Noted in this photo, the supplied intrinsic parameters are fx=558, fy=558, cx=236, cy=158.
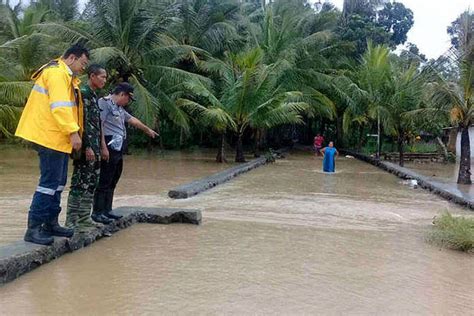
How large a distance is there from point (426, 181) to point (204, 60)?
42.8 ft

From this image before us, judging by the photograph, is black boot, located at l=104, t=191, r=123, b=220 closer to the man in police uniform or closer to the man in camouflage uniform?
the man in police uniform

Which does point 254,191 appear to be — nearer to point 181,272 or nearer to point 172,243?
point 172,243

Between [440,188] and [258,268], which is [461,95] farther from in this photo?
[258,268]

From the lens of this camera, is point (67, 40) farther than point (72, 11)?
No

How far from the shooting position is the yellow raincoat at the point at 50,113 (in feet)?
14.9

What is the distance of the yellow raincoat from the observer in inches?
179

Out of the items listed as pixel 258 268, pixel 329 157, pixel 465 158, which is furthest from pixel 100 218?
pixel 329 157

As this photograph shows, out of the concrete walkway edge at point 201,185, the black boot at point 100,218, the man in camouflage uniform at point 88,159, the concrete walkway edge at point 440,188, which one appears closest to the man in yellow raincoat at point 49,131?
the man in camouflage uniform at point 88,159

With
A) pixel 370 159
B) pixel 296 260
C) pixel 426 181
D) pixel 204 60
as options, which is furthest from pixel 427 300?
pixel 204 60

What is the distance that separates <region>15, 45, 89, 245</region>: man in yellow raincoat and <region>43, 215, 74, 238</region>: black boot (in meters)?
0.14

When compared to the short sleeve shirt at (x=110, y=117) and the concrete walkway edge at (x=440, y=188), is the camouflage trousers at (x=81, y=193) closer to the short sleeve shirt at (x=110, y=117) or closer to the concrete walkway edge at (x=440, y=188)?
the short sleeve shirt at (x=110, y=117)

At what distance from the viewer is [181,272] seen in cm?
471

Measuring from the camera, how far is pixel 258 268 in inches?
195

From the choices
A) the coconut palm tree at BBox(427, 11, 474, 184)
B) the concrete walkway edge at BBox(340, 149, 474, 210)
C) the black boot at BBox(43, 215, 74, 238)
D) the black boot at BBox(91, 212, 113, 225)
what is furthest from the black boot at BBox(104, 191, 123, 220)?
the coconut palm tree at BBox(427, 11, 474, 184)
